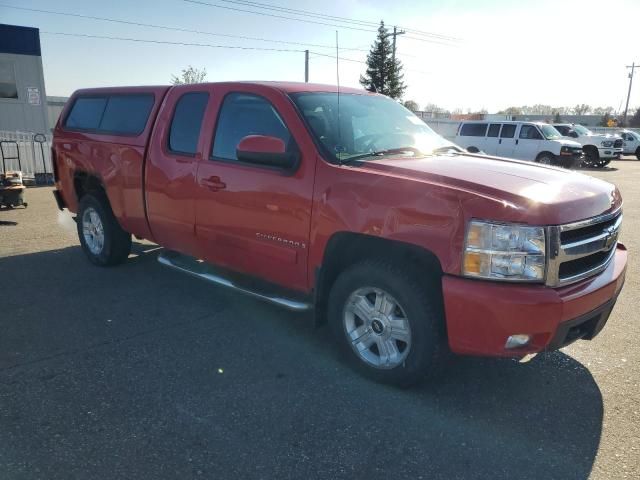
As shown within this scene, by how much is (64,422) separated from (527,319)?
2.70m

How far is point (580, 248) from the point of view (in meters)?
2.94

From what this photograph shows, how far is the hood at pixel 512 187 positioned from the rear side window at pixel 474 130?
17597 mm

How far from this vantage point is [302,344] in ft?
13.3

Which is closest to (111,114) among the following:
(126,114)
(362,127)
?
(126,114)

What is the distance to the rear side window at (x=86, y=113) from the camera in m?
5.87

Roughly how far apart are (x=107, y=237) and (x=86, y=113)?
157 centimetres

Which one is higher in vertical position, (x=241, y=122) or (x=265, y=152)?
(x=241, y=122)

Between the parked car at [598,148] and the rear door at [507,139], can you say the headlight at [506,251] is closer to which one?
the rear door at [507,139]

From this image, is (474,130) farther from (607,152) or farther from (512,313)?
(512,313)

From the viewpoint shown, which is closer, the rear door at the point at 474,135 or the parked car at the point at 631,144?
the rear door at the point at 474,135

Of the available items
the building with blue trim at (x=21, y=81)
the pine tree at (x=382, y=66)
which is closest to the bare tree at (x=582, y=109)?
the pine tree at (x=382, y=66)

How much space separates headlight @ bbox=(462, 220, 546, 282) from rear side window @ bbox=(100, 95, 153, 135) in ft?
12.0

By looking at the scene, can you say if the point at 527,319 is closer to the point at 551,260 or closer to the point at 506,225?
the point at 551,260

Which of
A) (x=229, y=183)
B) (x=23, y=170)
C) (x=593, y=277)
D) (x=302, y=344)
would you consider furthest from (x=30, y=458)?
(x=23, y=170)
